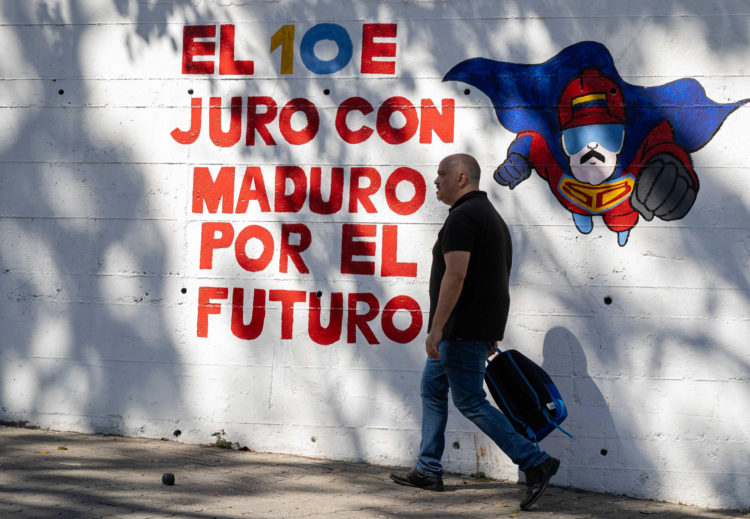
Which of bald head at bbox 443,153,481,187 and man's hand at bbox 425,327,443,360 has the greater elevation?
bald head at bbox 443,153,481,187

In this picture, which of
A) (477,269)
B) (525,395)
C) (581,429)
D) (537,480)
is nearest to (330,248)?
(477,269)

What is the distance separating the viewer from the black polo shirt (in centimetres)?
528

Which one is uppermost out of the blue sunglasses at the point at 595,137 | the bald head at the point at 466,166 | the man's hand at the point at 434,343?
the blue sunglasses at the point at 595,137

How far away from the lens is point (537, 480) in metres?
5.24

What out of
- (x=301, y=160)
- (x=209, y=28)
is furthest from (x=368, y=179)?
(x=209, y=28)

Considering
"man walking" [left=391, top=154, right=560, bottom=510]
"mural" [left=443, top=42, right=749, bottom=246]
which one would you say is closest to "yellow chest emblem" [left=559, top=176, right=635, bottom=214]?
"mural" [left=443, top=42, right=749, bottom=246]

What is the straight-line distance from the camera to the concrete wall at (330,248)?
5922 millimetres

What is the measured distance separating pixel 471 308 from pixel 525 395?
22.5 inches

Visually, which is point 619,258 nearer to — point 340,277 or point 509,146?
point 509,146

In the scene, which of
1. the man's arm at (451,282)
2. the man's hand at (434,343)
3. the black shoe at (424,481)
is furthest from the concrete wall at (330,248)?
the man's arm at (451,282)

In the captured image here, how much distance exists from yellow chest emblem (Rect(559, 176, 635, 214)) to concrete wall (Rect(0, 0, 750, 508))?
12cm

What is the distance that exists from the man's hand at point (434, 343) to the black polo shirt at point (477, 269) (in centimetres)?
7

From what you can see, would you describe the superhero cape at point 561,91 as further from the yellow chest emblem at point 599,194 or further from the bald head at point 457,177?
the bald head at point 457,177

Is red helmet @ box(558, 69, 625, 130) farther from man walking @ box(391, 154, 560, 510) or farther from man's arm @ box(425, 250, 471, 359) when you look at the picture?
man's arm @ box(425, 250, 471, 359)
